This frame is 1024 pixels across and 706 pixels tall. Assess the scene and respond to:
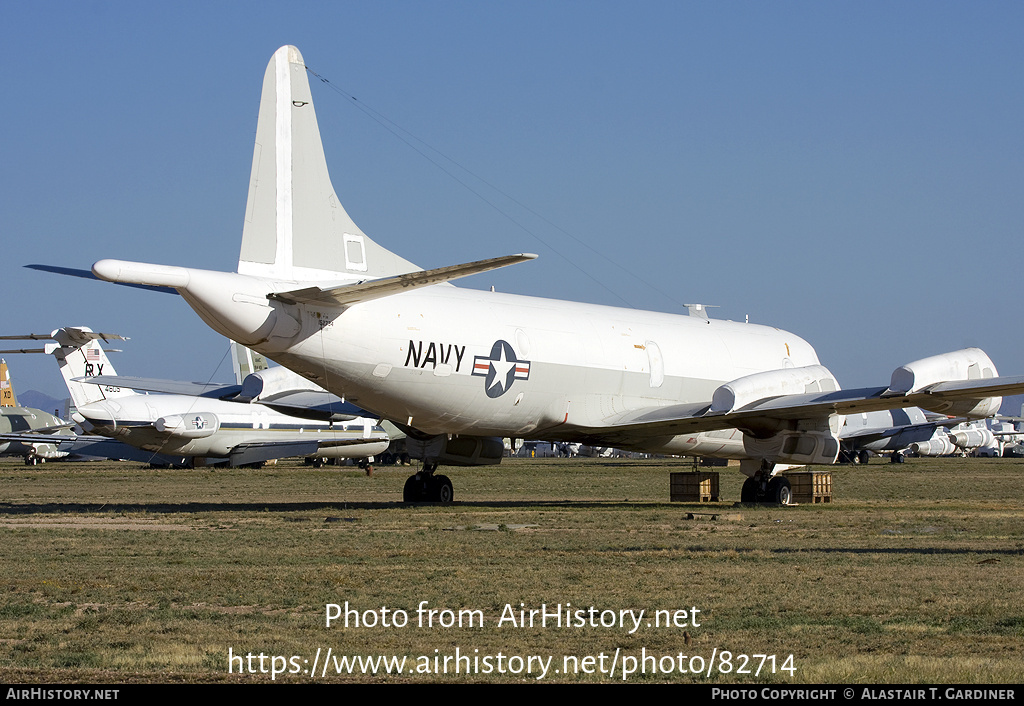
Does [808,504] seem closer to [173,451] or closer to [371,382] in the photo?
[371,382]

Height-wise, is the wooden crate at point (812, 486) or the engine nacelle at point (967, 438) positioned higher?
the engine nacelle at point (967, 438)

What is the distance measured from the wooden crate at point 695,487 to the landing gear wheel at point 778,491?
6.74 feet

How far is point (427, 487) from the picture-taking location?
25.3 meters

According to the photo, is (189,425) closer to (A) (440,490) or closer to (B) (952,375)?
(A) (440,490)

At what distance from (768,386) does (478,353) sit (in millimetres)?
6959

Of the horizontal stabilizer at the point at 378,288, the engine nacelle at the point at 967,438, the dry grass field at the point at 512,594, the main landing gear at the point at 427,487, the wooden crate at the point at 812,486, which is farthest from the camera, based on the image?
the engine nacelle at the point at 967,438

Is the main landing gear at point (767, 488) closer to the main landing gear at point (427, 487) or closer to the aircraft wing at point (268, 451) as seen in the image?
the main landing gear at point (427, 487)

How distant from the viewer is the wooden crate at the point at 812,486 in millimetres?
26781

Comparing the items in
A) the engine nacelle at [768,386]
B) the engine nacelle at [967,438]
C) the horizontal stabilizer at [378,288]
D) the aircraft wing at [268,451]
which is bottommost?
the aircraft wing at [268,451]

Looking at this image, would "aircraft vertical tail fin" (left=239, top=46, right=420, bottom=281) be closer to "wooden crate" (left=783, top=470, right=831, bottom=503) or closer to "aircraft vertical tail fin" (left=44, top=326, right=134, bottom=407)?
"wooden crate" (left=783, top=470, right=831, bottom=503)

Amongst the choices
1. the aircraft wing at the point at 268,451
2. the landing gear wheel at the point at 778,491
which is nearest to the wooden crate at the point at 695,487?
the landing gear wheel at the point at 778,491

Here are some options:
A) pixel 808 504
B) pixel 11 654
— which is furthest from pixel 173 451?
pixel 11 654

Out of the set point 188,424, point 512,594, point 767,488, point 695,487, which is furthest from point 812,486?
point 188,424

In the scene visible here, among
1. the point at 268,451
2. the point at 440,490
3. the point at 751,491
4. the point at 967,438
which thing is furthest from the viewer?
the point at 967,438
